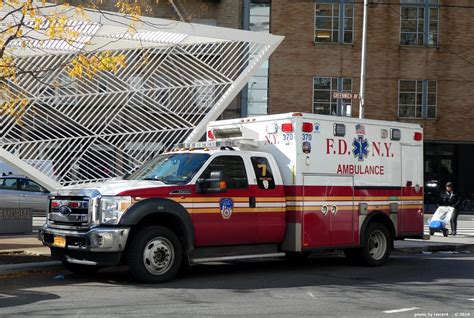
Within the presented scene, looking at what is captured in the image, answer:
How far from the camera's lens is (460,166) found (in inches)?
1309

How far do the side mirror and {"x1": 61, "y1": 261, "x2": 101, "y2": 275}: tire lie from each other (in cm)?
224

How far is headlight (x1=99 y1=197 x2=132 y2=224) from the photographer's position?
→ 915cm

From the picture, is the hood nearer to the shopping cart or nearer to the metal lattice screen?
the metal lattice screen

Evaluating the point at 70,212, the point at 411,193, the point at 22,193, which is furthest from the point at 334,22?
the point at 70,212

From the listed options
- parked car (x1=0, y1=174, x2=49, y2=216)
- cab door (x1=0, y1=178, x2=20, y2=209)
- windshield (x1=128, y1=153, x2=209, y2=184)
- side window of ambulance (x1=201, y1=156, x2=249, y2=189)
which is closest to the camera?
windshield (x1=128, y1=153, x2=209, y2=184)

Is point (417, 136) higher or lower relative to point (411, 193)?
higher

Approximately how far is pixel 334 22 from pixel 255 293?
25116 mm

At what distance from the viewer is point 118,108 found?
51.9ft

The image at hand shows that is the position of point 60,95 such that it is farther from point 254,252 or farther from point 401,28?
point 401,28

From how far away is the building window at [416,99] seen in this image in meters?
32.6

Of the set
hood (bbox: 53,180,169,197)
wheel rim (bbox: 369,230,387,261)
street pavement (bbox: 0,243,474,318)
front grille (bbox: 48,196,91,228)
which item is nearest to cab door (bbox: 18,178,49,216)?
street pavement (bbox: 0,243,474,318)

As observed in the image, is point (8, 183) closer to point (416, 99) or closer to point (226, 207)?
point (226, 207)

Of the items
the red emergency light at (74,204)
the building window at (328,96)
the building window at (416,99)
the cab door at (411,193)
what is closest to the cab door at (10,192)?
the red emergency light at (74,204)

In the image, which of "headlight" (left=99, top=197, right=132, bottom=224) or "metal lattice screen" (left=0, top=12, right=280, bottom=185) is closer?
"headlight" (left=99, top=197, right=132, bottom=224)
